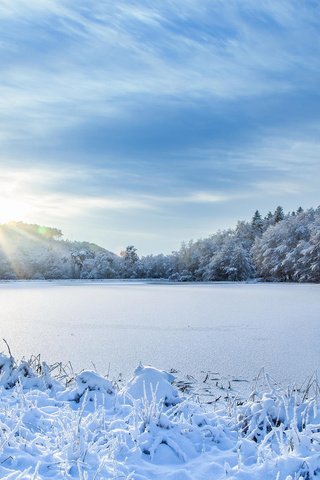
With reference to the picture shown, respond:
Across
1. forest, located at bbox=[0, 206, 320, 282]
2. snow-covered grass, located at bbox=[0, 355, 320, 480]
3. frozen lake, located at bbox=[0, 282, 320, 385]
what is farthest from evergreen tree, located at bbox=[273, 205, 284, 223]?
snow-covered grass, located at bbox=[0, 355, 320, 480]

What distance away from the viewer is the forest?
39969 mm

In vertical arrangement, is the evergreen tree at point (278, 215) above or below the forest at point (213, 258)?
above

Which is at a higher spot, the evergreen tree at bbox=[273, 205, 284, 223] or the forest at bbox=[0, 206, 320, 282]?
the evergreen tree at bbox=[273, 205, 284, 223]

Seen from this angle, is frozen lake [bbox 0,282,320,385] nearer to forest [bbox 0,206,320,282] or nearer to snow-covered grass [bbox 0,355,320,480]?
snow-covered grass [bbox 0,355,320,480]

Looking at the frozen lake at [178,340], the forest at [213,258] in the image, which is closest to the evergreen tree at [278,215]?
the forest at [213,258]

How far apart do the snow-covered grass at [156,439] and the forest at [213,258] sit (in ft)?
112

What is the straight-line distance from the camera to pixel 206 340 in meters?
6.97

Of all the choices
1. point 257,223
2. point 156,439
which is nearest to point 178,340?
point 156,439

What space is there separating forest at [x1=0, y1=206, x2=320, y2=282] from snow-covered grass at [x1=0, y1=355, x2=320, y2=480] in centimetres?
3413

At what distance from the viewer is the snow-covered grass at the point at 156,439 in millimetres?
2592

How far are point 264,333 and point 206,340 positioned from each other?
3.85 ft

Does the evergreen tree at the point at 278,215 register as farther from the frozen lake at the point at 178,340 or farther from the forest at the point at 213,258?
the frozen lake at the point at 178,340

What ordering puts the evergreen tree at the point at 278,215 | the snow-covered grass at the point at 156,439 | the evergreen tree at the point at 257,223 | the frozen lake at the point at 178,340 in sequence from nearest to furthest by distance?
the snow-covered grass at the point at 156,439 < the frozen lake at the point at 178,340 < the evergreen tree at the point at 257,223 < the evergreen tree at the point at 278,215

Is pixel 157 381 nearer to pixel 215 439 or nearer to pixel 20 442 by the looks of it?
pixel 215 439
